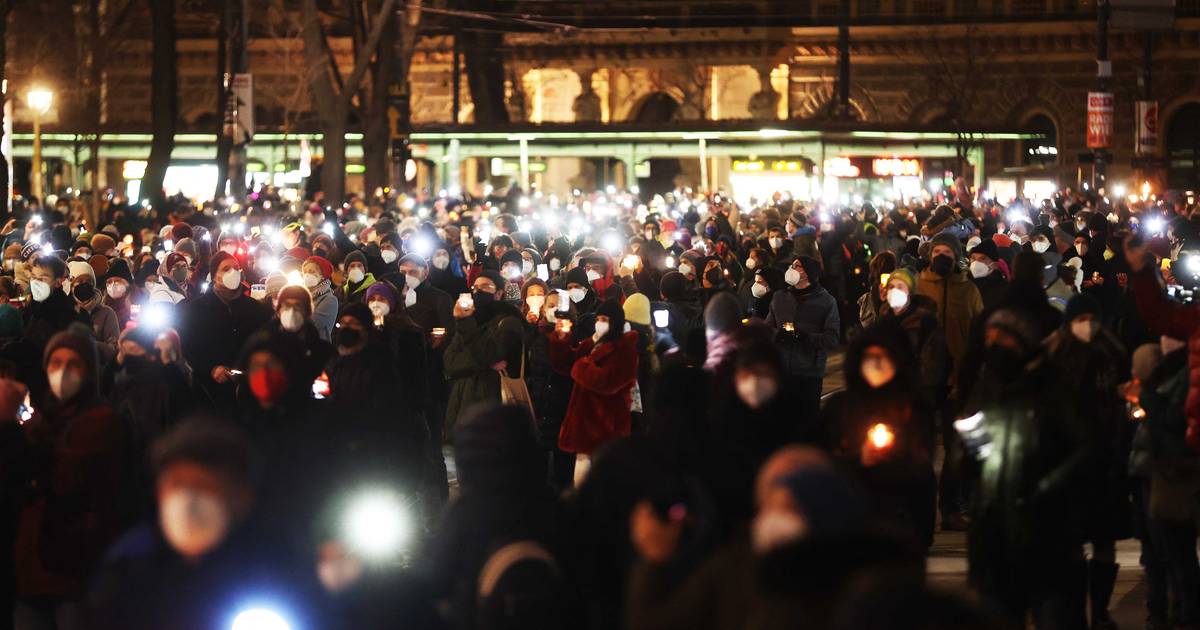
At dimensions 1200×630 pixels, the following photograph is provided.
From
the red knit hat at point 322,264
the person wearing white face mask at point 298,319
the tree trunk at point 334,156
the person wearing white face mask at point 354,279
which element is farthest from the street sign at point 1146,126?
the person wearing white face mask at point 298,319

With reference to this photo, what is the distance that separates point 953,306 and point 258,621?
9932 mm

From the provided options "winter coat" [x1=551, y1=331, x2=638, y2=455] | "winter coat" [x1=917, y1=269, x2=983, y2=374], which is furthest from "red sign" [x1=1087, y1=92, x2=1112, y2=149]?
"winter coat" [x1=551, y1=331, x2=638, y2=455]

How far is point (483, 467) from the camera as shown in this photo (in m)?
6.91

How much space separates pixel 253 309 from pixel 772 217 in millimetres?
13936

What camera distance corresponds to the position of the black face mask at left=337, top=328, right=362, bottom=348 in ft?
38.4

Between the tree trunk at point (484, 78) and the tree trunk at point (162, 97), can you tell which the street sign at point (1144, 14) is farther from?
the tree trunk at point (484, 78)

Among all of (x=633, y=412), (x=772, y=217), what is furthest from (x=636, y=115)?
(x=633, y=412)

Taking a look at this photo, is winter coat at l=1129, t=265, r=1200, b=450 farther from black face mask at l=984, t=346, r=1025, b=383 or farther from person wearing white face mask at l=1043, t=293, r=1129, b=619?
black face mask at l=984, t=346, r=1025, b=383

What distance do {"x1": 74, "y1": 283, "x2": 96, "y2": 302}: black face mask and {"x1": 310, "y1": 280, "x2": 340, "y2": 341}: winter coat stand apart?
1506 millimetres

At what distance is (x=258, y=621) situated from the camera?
6.00 m

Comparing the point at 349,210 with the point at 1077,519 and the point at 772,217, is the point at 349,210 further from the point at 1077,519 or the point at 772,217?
the point at 1077,519

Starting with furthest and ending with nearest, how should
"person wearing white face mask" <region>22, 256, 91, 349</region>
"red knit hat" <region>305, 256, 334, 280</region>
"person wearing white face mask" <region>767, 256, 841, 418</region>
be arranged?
1. "red knit hat" <region>305, 256, 334, 280</region>
2. "person wearing white face mask" <region>767, 256, 841, 418</region>
3. "person wearing white face mask" <region>22, 256, 91, 349</region>

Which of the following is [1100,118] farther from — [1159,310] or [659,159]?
[659,159]

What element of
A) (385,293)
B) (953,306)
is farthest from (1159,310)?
(385,293)
